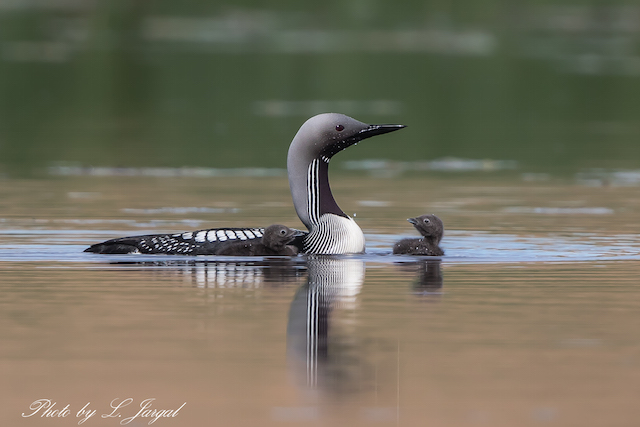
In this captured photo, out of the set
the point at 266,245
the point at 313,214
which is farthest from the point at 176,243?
the point at 313,214

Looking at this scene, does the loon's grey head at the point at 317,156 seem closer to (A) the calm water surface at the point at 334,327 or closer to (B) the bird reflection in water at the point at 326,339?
(A) the calm water surface at the point at 334,327

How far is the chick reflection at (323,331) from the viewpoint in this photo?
585cm

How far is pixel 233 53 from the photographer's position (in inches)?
1372

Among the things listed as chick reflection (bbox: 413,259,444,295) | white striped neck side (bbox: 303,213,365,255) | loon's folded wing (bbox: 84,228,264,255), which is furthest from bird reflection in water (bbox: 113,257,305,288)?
Answer: chick reflection (bbox: 413,259,444,295)

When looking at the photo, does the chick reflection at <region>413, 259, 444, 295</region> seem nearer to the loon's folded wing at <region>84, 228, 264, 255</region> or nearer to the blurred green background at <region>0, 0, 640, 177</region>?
the loon's folded wing at <region>84, 228, 264, 255</region>

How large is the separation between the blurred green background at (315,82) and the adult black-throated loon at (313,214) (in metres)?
6.35

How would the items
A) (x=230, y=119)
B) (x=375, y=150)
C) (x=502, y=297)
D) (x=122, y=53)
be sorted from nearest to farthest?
1. (x=502, y=297)
2. (x=375, y=150)
3. (x=230, y=119)
4. (x=122, y=53)

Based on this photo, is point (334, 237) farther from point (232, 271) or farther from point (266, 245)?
point (232, 271)

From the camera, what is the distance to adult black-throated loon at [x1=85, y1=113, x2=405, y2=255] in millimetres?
9562

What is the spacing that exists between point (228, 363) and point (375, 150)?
13439mm

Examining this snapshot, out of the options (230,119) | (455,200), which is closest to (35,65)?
(230,119)

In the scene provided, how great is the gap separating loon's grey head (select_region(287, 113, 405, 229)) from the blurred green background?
21.0ft

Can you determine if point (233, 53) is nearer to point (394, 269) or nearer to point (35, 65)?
point (35, 65)

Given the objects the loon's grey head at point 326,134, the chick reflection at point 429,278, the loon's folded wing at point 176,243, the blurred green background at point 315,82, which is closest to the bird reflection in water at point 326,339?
the chick reflection at point 429,278
